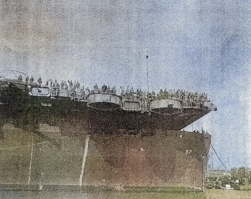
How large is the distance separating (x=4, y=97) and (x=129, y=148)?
3.72 metres

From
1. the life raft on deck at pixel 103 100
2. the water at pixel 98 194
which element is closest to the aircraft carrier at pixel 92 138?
the life raft on deck at pixel 103 100

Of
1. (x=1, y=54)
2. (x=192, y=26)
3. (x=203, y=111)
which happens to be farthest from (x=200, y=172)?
(x=1, y=54)

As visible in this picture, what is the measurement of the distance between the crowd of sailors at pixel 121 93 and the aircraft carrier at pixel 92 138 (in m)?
0.03

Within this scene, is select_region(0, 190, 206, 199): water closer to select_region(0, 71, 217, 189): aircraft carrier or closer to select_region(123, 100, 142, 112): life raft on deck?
select_region(0, 71, 217, 189): aircraft carrier

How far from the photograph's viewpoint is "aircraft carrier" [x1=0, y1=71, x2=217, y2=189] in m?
8.70

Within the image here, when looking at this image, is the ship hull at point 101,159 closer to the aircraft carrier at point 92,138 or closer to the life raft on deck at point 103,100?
the aircraft carrier at point 92,138

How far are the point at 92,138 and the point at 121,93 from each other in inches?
63.3

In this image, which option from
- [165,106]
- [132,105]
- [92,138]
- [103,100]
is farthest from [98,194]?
[165,106]

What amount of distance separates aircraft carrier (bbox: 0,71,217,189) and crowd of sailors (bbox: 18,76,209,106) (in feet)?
0.08

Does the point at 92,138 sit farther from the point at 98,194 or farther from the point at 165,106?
the point at 165,106

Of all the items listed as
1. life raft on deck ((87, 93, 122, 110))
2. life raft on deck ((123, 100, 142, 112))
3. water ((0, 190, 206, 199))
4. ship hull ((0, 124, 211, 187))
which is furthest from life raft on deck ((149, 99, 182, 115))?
water ((0, 190, 206, 199))

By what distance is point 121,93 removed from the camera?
9.14 meters

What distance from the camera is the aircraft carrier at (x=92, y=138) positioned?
8.70 metres

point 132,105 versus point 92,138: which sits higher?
point 132,105
